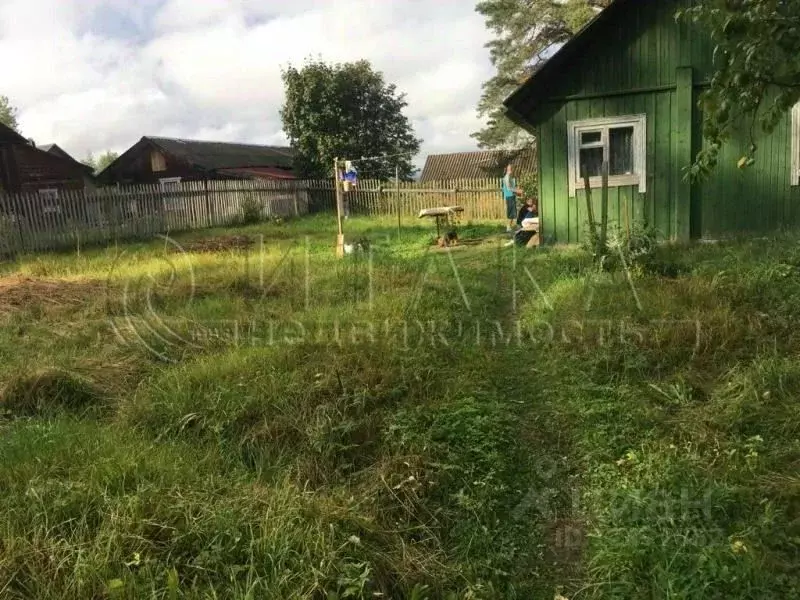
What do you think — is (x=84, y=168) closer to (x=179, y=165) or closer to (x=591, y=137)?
(x=179, y=165)

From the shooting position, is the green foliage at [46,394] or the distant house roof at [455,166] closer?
the green foliage at [46,394]

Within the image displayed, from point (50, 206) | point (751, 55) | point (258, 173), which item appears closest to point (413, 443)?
point (751, 55)

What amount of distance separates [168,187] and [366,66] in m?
14.3

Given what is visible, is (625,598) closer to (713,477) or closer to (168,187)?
(713,477)

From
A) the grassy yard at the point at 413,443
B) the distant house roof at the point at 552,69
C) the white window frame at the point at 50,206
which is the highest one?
the distant house roof at the point at 552,69

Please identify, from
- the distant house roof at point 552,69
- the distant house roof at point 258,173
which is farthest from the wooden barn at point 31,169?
the distant house roof at point 552,69

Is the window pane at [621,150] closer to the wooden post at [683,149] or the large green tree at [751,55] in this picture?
the wooden post at [683,149]

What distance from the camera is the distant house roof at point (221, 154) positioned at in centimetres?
3045

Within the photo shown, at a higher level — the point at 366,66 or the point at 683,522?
the point at 366,66

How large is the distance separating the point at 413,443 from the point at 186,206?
15683 millimetres

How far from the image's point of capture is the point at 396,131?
98.0 ft

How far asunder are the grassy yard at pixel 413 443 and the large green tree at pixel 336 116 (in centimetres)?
2080

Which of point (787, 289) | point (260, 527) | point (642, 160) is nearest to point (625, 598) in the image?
point (260, 527)

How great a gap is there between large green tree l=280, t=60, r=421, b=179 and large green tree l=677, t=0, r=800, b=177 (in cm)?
2277
